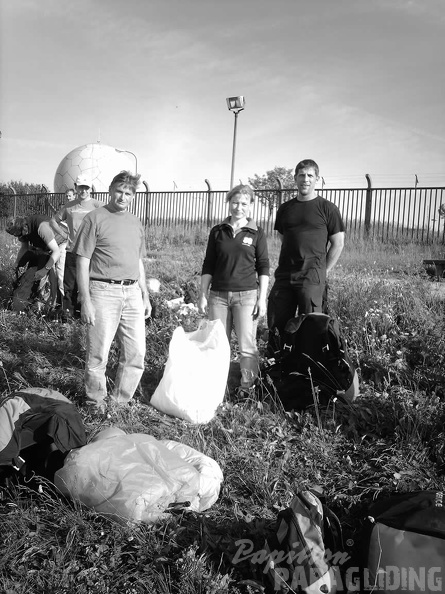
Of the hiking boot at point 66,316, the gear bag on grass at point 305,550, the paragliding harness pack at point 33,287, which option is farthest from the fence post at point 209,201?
the gear bag on grass at point 305,550

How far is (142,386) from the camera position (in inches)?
175

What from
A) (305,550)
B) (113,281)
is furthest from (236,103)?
(305,550)

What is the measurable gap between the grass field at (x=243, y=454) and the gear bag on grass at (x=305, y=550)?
0.42 ft

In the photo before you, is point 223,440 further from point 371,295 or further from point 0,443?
point 371,295

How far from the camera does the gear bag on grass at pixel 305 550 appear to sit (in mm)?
1996

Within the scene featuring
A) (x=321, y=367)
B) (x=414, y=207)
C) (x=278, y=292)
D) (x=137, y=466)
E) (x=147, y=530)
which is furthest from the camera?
(x=414, y=207)

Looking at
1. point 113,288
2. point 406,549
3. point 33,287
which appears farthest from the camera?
point 33,287

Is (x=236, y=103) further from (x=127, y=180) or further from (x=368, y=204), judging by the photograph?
(x=127, y=180)

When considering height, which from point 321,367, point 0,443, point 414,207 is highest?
point 414,207

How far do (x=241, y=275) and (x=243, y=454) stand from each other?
4.98 feet

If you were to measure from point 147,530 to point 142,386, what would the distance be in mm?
2096

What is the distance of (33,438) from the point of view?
282 cm

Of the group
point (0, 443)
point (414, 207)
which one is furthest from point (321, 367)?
point (414, 207)

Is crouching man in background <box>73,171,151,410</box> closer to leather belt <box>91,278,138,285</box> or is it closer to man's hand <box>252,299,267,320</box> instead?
leather belt <box>91,278,138,285</box>
